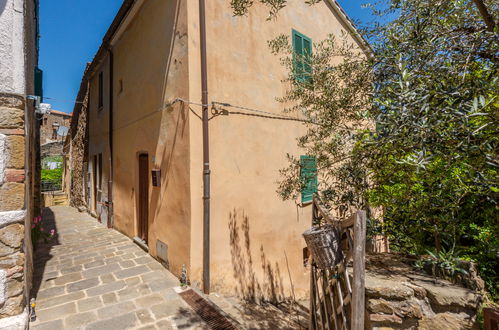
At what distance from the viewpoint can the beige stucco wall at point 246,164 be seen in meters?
4.77

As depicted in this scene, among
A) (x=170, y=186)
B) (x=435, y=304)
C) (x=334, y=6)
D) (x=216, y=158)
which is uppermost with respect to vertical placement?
(x=334, y=6)

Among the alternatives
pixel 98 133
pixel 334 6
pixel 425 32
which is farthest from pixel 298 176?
pixel 98 133

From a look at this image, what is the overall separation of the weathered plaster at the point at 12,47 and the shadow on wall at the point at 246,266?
12.3 feet

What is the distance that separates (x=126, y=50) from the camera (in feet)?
23.8

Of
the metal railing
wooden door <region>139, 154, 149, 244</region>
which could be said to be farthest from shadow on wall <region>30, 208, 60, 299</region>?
the metal railing

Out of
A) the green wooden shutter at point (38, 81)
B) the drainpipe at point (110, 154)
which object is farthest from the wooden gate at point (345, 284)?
the drainpipe at point (110, 154)

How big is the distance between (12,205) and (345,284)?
3580mm

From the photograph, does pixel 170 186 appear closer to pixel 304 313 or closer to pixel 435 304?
pixel 304 313

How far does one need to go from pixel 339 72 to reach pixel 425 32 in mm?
1326

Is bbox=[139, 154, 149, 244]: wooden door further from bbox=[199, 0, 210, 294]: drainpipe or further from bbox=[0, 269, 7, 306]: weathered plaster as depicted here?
bbox=[0, 269, 7, 306]: weathered plaster

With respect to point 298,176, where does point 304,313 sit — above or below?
below

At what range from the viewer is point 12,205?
8.88 feet

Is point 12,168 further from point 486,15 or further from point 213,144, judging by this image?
point 486,15

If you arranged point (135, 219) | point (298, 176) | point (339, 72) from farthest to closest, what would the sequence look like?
point (135, 219) < point (298, 176) < point (339, 72)
